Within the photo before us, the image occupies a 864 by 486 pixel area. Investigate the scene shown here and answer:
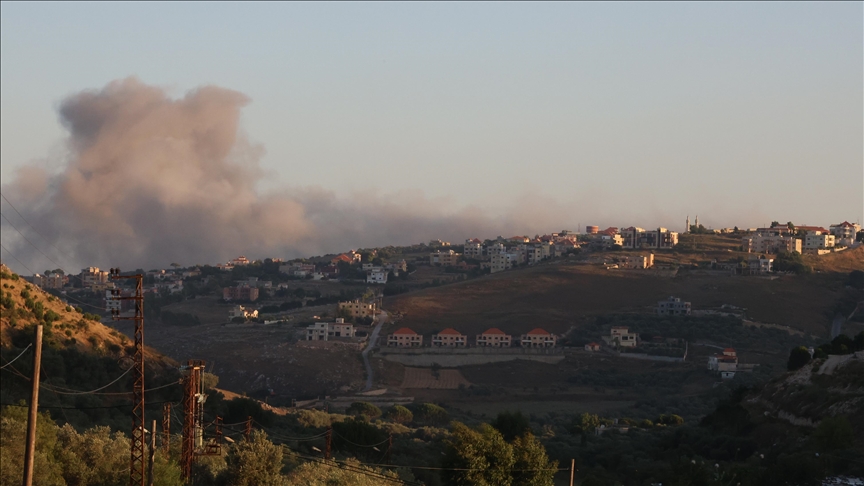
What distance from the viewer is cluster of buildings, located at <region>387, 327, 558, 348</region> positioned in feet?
317

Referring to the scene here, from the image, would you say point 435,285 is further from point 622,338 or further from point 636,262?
point 622,338

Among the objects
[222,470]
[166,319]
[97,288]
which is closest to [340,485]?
[222,470]

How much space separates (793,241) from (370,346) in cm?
6254

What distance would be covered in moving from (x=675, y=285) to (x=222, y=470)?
87.3 metres

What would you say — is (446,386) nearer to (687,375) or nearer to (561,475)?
(687,375)

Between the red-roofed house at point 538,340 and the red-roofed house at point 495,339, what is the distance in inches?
48.7

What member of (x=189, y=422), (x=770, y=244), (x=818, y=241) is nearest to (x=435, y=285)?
(x=770, y=244)

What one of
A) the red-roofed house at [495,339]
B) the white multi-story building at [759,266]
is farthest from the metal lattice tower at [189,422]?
the white multi-story building at [759,266]

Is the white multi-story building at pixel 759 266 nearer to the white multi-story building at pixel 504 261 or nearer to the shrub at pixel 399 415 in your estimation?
the white multi-story building at pixel 504 261

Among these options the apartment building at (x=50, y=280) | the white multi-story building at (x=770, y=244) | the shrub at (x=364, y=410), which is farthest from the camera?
the apartment building at (x=50, y=280)

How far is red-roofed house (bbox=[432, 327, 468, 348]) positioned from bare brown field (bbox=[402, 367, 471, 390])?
750 cm

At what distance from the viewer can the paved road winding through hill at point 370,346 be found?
8538cm

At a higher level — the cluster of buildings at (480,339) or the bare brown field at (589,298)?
the bare brown field at (589,298)

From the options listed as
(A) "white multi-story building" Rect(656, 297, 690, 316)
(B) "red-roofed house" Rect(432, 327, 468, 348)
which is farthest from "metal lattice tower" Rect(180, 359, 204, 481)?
(A) "white multi-story building" Rect(656, 297, 690, 316)
